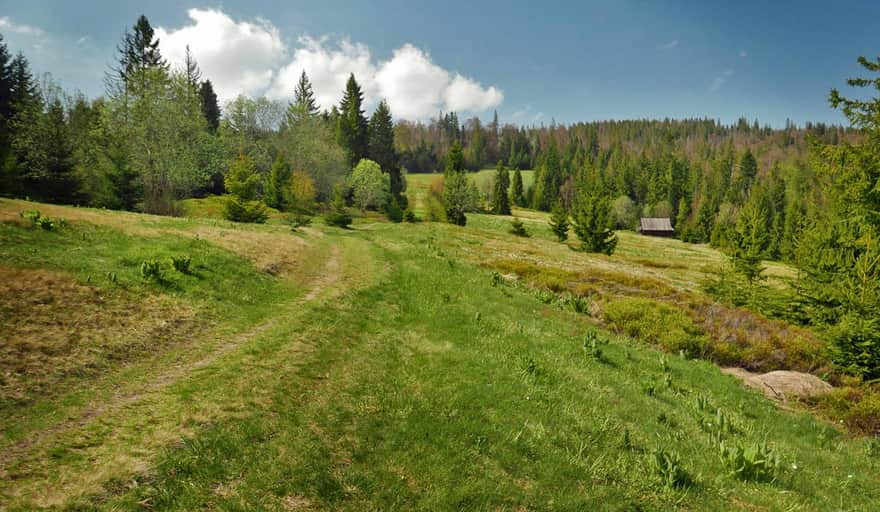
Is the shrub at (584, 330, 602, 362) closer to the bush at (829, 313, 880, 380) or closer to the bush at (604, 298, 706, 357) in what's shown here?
the bush at (604, 298, 706, 357)

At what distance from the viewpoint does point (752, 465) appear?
7.08m

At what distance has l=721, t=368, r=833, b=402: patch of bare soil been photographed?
46.8 feet

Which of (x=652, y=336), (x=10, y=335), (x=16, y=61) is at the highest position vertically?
(x=16, y=61)

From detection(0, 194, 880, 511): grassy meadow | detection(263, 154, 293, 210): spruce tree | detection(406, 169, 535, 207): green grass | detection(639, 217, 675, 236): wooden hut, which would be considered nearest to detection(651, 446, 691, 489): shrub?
detection(0, 194, 880, 511): grassy meadow

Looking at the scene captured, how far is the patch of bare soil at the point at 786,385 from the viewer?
14266 mm

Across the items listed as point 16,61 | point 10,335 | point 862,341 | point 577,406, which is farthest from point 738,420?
point 16,61

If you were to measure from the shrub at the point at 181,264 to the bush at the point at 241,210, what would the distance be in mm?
29055

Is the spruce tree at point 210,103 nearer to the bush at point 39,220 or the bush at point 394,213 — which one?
the bush at point 394,213

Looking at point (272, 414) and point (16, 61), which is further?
point (16, 61)

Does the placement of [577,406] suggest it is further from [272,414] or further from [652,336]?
[652,336]

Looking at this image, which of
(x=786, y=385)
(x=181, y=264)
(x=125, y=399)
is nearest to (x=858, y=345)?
(x=786, y=385)

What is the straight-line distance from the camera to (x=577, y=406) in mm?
9039

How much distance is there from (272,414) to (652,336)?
17769mm

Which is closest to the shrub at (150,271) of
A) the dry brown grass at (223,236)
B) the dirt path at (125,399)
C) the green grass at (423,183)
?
the dirt path at (125,399)
